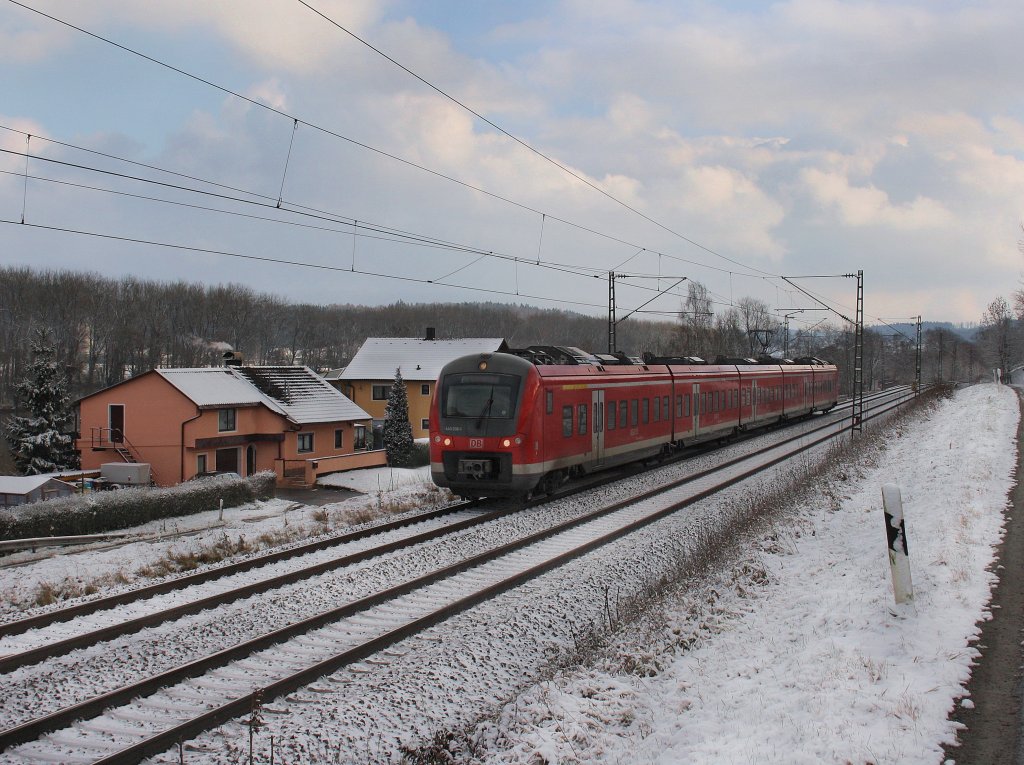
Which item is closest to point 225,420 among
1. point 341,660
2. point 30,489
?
point 30,489

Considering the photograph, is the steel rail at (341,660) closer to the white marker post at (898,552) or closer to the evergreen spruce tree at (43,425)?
the white marker post at (898,552)

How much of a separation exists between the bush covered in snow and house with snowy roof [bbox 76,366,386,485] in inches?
406

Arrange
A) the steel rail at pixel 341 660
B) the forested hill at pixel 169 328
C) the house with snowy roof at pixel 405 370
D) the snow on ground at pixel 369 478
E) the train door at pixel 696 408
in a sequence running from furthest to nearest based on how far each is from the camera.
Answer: the forested hill at pixel 169 328, the house with snowy roof at pixel 405 370, the snow on ground at pixel 369 478, the train door at pixel 696 408, the steel rail at pixel 341 660

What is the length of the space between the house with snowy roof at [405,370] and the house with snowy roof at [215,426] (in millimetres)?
14526

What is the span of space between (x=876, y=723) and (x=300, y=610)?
6.10 metres

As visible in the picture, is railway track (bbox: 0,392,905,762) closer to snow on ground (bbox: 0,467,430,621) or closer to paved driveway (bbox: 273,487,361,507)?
snow on ground (bbox: 0,467,430,621)

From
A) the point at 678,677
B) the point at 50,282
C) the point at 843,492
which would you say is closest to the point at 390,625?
the point at 678,677

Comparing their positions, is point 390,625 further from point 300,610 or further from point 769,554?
point 769,554

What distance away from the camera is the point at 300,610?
8820 millimetres

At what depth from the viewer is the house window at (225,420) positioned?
118 feet

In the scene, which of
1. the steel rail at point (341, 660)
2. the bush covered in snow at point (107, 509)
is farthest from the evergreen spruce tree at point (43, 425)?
the steel rail at point (341, 660)

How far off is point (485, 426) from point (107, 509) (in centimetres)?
1308

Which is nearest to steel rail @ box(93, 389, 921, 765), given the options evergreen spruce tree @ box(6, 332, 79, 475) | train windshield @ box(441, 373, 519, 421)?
train windshield @ box(441, 373, 519, 421)

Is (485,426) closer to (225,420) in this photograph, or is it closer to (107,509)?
(107,509)
